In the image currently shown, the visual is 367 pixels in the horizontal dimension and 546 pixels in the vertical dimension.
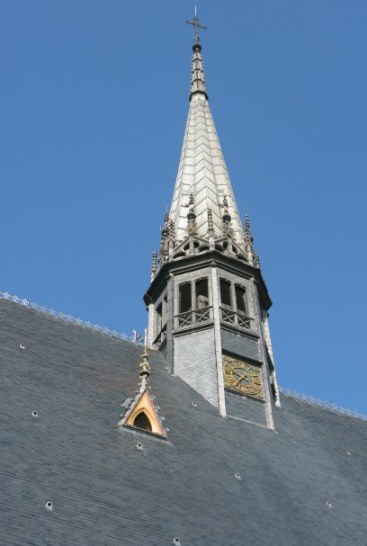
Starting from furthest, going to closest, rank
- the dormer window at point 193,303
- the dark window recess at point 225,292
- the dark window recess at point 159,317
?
1. the dark window recess at point 159,317
2. the dark window recess at point 225,292
3. the dormer window at point 193,303

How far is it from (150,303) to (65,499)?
47.2 ft

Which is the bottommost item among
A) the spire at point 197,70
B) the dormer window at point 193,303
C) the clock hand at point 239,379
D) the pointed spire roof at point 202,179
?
the clock hand at point 239,379

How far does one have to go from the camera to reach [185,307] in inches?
1180

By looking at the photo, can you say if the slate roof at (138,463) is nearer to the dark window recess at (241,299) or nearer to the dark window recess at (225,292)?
the dark window recess at (225,292)

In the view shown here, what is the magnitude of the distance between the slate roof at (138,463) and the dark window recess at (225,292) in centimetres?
338

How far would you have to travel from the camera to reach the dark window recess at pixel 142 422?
75.8 ft

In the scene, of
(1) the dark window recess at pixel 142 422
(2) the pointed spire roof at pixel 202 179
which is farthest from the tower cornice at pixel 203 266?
(1) the dark window recess at pixel 142 422

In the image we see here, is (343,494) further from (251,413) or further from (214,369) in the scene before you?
(214,369)

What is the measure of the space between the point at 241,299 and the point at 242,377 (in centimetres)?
403

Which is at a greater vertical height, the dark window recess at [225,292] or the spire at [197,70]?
the spire at [197,70]

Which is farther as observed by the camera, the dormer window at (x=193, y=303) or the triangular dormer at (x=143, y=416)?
the dormer window at (x=193, y=303)

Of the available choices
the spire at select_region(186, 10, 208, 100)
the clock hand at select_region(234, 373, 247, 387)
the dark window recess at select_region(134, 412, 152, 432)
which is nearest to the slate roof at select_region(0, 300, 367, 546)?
the dark window recess at select_region(134, 412, 152, 432)

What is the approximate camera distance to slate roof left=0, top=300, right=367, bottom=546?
58.9 feet

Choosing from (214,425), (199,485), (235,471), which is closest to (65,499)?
(199,485)
